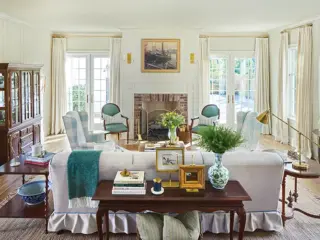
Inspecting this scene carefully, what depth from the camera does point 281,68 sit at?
768 cm

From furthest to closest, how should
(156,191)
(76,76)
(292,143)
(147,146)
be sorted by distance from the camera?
(76,76), (292,143), (147,146), (156,191)

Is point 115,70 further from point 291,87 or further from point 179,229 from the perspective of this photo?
point 179,229

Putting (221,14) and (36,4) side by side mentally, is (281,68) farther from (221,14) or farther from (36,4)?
(36,4)

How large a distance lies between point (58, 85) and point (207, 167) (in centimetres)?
659

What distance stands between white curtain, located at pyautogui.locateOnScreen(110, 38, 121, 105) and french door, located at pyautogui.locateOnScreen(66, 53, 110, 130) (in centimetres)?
29

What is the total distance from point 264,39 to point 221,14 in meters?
3.00

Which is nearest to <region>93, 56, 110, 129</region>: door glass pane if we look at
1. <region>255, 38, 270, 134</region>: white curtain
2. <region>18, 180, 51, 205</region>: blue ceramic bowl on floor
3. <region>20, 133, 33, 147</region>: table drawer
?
<region>20, 133, 33, 147</region>: table drawer

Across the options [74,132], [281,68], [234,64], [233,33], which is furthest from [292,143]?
[74,132]

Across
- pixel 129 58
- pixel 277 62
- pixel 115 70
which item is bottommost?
pixel 115 70

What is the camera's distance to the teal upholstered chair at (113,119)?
719 centimetres

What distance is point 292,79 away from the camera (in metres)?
7.55

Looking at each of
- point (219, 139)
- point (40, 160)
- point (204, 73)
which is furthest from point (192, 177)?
point (204, 73)

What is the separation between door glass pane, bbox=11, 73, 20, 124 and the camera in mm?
5578

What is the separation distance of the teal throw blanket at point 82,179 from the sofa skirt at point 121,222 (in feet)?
0.80
